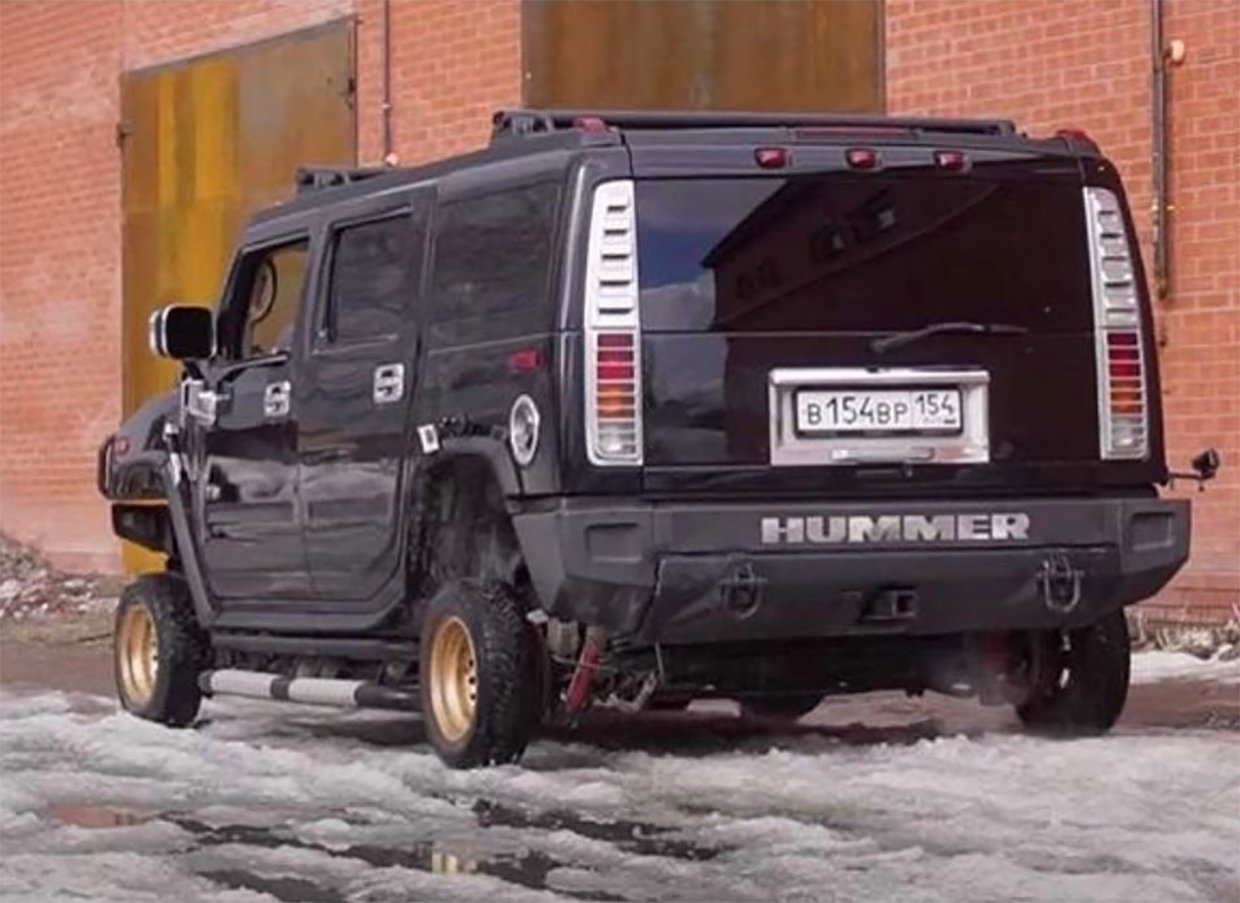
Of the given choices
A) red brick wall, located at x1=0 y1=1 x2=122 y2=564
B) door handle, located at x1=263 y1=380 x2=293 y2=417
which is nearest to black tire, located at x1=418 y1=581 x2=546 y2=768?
door handle, located at x1=263 y1=380 x2=293 y2=417

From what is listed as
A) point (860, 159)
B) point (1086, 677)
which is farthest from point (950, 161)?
point (1086, 677)

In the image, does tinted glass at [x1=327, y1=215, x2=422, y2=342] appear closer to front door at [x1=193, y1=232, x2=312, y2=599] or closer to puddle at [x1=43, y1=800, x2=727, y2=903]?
front door at [x1=193, y1=232, x2=312, y2=599]

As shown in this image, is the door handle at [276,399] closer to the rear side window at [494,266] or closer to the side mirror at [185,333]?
the side mirror at [185,333]

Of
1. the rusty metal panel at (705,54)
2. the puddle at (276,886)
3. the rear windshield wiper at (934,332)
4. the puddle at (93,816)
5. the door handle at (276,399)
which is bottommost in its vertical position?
the puddle at (276,886)

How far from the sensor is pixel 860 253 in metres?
8.91

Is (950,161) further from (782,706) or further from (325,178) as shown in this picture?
(325,178)

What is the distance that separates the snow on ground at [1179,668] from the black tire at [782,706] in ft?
6.83

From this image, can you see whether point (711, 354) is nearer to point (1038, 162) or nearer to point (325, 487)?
point (1038, 162)

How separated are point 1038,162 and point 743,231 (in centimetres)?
112

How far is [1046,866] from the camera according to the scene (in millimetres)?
7188

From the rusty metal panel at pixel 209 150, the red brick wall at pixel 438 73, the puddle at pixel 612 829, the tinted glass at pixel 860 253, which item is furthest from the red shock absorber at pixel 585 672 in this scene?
the rusty metal panel at pixel 209 150

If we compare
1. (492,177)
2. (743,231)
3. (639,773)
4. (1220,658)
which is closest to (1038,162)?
(743,231)

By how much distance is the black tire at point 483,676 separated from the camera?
898 centimetres

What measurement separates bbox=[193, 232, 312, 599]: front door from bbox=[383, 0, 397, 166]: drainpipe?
7312 mm
